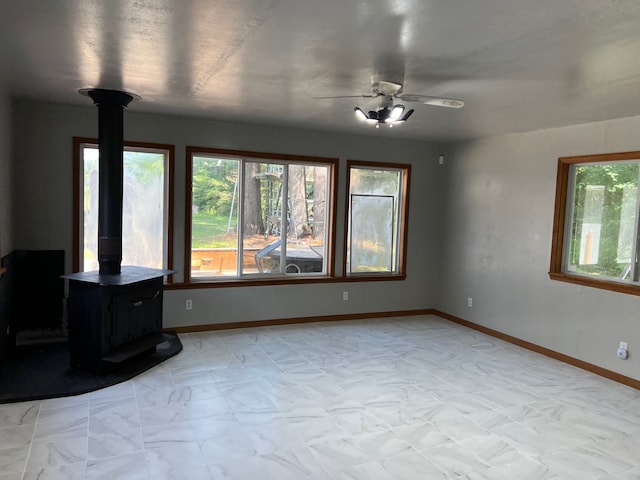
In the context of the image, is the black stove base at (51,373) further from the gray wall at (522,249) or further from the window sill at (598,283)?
the window sill at (598,283)

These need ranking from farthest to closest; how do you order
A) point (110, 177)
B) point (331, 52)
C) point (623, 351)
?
point (623, 351)
point (110, 177)
point (331, 52)

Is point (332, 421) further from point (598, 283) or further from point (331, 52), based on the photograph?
point (598, 283)

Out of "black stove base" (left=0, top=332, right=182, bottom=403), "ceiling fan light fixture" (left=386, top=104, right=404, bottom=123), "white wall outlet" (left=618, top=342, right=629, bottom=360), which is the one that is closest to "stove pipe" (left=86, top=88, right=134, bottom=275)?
"black stove base" (left=0, top=332, right=182, bottom=403)

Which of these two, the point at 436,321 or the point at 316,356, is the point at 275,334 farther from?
the point at 436,321

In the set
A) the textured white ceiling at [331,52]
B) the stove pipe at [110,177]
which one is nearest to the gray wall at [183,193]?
the textured white ceiling at [331,52]

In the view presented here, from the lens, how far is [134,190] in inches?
204

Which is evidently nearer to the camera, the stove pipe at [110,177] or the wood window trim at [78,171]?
the stove pipe at [110,177]

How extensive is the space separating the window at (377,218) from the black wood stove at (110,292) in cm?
280

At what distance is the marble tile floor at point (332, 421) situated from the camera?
2744 millimetres

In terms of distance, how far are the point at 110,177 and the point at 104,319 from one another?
125 centimetres

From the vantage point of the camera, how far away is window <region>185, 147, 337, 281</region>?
18.0 ft

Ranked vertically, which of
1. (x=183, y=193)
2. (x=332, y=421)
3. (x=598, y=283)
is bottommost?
(x=332, y=421)

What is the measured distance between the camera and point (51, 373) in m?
3.92

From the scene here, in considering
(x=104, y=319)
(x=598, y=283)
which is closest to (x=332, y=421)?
(x=104, y=319)
